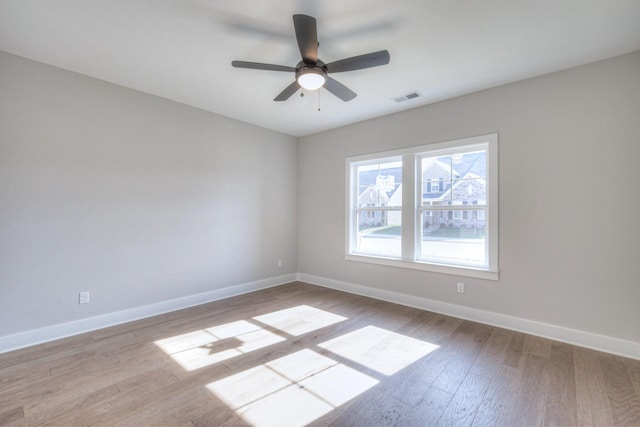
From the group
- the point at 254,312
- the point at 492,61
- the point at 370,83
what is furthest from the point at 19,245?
the point at 492,61

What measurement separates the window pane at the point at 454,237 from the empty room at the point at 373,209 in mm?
27

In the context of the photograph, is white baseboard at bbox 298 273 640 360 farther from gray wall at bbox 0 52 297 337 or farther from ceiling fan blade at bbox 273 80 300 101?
ceiling fan blade at bbox 273 80 300 101

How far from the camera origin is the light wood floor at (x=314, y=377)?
1.84 m

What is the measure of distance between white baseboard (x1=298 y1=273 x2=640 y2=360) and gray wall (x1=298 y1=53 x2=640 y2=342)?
0.19ft

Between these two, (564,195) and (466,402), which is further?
(564,195)

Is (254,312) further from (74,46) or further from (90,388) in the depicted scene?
(74,46)

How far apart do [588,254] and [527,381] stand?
1.50 metres

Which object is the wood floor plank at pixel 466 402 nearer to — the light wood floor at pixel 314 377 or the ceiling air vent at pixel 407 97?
the light wood floor at pixel 314 377

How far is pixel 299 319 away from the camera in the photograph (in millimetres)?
3471

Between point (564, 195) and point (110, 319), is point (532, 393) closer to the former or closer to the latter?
point (564, 195)

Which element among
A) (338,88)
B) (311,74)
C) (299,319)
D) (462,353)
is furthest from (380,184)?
(462,353)

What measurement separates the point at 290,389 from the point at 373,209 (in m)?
3.01

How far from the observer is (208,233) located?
4152 millimetres

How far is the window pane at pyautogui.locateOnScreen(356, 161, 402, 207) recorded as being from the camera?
427cm
